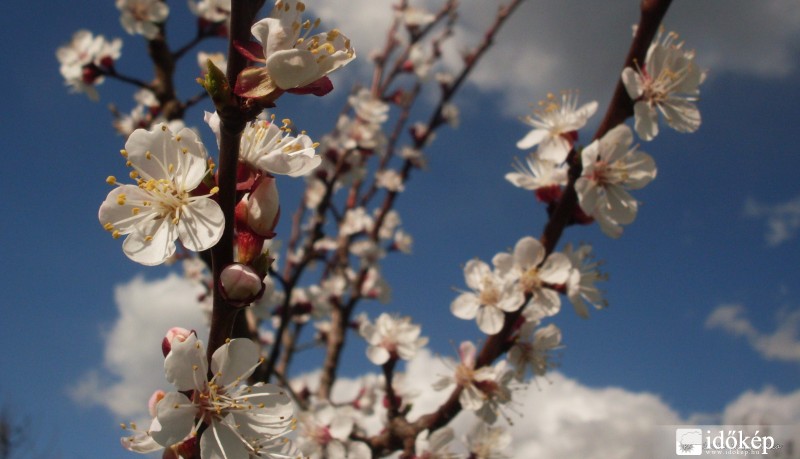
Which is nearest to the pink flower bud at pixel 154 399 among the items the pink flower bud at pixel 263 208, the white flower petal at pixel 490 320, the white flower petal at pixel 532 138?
the pink flower bud at pixel 263 208

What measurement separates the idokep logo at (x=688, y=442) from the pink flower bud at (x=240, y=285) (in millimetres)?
2397

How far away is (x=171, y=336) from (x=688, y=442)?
2484 millimetres

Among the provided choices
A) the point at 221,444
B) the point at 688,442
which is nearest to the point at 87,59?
the point at 221,444

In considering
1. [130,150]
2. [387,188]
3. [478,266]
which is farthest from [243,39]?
[387,188]

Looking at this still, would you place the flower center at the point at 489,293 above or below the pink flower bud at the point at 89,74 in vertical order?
below

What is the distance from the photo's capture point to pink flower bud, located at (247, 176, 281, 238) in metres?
1.13

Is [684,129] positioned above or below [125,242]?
above

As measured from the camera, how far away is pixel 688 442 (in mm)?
2760

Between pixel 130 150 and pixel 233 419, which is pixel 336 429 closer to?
pixel 233 419

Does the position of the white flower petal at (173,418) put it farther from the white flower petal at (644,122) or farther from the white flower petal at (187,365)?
the white flower petal at (644,122)

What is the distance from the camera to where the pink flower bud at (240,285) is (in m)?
1.06

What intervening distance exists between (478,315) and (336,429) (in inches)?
34.2

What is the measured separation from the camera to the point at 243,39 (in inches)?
39.6

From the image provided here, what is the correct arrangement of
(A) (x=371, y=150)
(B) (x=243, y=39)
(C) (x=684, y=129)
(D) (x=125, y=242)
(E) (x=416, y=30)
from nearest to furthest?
(B) (x=243, y=39) → (D) (x=125, y=242) → (C) (x=684, y=129) → (A) (x=371, y=150) → (E) (x=416, y=30)
